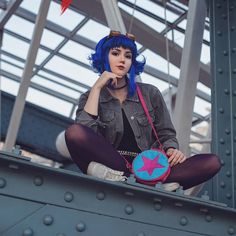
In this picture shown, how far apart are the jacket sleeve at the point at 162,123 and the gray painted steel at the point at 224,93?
0.80 ft

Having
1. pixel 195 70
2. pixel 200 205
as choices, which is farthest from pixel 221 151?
pixel 195 70

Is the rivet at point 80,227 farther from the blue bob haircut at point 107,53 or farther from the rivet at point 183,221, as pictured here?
the blue bob haircut at point 107,53

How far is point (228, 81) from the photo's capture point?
1.98 m

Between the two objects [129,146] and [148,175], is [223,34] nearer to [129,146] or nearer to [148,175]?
[129,146]

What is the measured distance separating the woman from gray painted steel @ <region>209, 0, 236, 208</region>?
0.10 m

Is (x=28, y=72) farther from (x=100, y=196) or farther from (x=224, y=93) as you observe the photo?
(x=100, y=196)

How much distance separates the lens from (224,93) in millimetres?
1961

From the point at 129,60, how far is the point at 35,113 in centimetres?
918

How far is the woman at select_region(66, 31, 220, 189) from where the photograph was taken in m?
1.77

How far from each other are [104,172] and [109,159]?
3.7 inches

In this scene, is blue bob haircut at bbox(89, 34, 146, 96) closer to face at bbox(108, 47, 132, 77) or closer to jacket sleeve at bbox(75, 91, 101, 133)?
face at bbox(108, 47, 132, 77)

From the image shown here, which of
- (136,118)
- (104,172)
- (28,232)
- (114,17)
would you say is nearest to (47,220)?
(28,232)

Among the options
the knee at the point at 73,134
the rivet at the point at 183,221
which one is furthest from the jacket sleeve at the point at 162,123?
the rivet at the point at 183,221

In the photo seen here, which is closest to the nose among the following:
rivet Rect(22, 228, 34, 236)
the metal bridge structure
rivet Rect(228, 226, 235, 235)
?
the metal bridge structure
